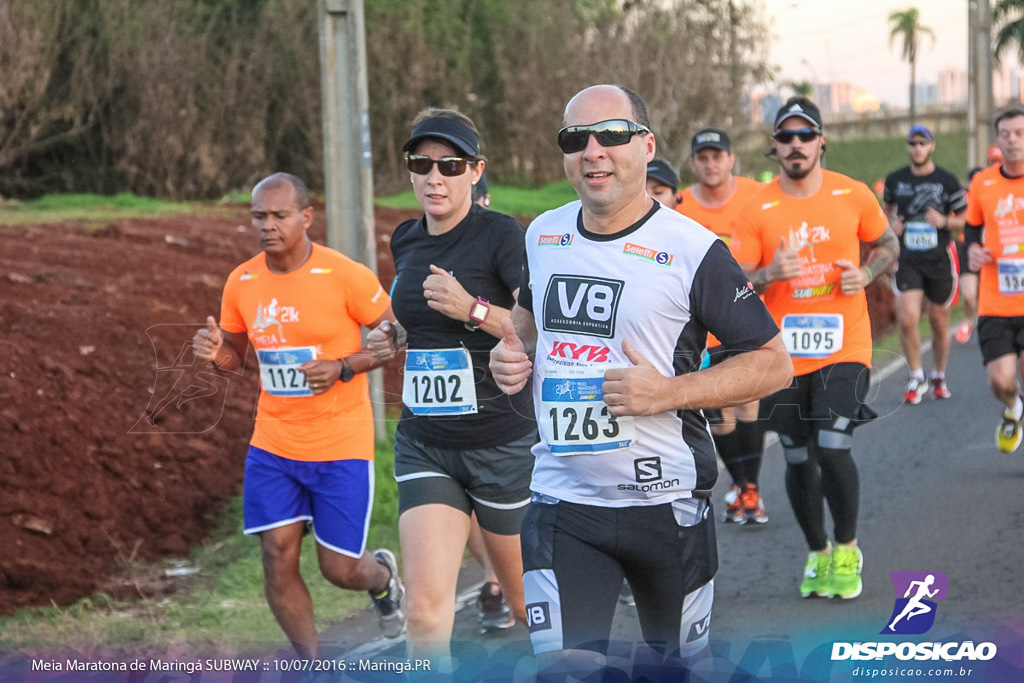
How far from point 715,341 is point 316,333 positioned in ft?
10.6

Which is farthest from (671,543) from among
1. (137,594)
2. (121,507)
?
(121,507)

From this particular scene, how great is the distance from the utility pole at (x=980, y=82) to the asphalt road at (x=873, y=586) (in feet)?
56.5

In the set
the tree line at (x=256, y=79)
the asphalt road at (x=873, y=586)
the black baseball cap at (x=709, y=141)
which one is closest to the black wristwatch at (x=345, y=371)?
the asphalt road at (x=873, y=586)

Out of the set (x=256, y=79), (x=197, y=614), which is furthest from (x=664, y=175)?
(x=256, y=79)

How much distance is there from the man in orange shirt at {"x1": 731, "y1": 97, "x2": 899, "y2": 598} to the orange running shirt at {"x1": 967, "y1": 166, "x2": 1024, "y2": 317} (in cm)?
211

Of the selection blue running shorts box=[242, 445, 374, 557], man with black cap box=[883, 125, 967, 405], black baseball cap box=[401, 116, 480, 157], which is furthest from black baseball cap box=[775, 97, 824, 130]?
man with black cap box=[883, 125, 967, 405]

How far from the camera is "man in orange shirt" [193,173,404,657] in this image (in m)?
5.75

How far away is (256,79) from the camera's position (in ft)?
97.6

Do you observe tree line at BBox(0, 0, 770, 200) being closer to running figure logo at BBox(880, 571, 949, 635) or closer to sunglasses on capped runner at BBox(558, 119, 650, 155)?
running figure logo at BBox(880, 571, 949, 635)

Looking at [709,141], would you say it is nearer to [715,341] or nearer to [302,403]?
[715,341]

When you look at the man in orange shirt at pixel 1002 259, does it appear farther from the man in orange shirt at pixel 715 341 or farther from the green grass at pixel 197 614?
the green grass at pixel 197 614

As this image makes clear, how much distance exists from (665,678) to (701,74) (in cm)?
2663

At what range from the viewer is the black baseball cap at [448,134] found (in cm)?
526

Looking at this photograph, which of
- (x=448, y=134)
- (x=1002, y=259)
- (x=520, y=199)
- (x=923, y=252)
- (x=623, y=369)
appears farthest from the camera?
(x=520, y=199)
